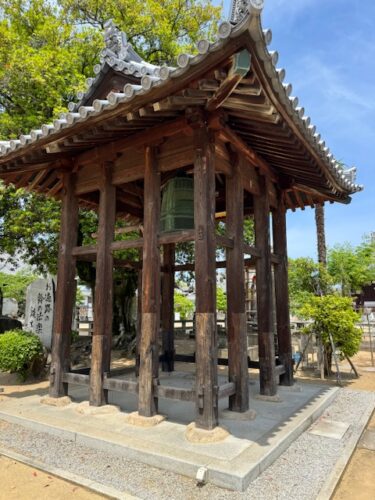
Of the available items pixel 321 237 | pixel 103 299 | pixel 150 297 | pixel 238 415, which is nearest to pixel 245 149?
pixel 150 297

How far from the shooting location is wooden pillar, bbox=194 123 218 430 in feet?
14.1

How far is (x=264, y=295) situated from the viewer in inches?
245

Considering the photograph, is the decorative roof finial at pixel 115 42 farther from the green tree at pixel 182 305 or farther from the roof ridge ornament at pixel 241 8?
the green tree at pixel 182 305

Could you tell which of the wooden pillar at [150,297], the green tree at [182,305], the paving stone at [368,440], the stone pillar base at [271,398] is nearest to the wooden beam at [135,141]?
the wooden pillar at [150,297]

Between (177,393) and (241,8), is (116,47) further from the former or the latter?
(177,393)

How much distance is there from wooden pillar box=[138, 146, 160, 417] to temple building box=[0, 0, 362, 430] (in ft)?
0.05

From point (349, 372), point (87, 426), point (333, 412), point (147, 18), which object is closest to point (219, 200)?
point (333, 412)

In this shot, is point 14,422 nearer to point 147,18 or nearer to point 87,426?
point 87,426

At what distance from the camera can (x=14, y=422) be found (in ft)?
17.3

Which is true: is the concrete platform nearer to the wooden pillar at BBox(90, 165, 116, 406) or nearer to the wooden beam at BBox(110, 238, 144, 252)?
the wooden pillar at BBox(90, 165, 116, 406)

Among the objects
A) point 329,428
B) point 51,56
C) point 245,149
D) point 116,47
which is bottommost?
point 329,428

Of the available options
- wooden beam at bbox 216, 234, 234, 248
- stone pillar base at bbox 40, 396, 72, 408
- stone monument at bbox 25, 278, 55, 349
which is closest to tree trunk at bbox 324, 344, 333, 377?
wooden beam at bbox 216, 234, 234, 248

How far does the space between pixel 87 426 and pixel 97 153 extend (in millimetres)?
4237

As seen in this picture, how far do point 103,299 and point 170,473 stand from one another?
277 centimetres
